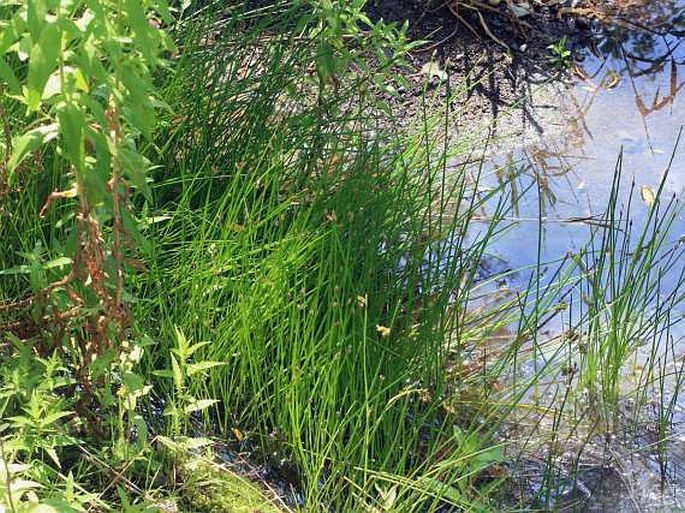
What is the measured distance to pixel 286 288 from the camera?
89.3 inches

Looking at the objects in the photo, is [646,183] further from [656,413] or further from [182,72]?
[182,72]

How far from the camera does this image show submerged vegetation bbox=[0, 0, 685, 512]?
6.23 feet

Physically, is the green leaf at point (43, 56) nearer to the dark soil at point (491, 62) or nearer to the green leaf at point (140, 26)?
the green leaf at point (140, 26)

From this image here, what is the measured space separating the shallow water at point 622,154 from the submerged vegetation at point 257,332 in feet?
0.30

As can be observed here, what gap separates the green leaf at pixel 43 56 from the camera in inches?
55.5

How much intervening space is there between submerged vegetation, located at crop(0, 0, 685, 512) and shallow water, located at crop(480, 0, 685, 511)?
9cm

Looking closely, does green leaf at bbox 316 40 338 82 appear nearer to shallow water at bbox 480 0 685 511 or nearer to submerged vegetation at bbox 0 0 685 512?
submerged vegetation at bbox 0 0 685 512

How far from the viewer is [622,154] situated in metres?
2.93

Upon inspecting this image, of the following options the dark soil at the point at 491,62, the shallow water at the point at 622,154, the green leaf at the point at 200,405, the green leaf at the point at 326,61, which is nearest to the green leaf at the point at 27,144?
the green leaf at the point at 200,405

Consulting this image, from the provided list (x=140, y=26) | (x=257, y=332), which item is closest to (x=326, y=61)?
(x=257, y=332)

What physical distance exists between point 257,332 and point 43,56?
0.91 meters

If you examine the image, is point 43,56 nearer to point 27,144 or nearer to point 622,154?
point 27,144

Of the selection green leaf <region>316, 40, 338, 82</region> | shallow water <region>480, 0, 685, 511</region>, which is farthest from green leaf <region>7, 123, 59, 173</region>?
shallow water <region>480, 0, 685, 511</region>

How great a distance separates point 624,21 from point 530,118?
29.8 inches
